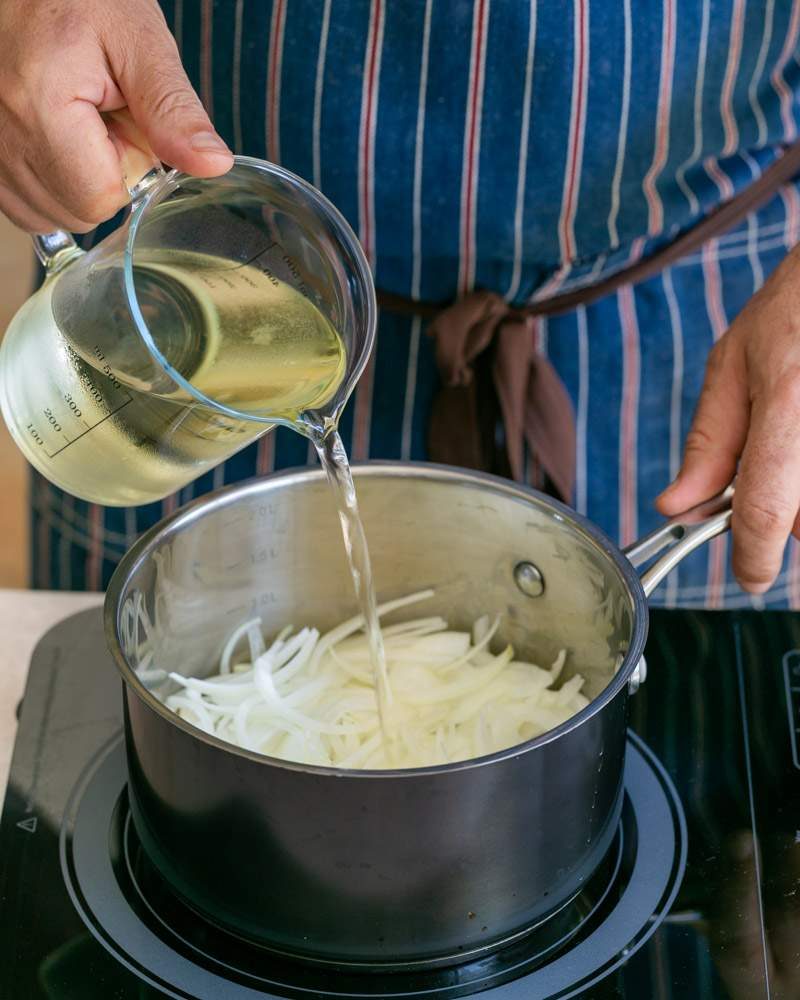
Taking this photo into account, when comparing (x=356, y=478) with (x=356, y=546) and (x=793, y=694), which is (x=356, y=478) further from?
(x=793, y=694)

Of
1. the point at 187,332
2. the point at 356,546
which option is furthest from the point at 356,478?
the point at 187,332

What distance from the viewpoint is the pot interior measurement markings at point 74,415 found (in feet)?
2.48

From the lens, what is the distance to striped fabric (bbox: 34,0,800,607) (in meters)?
1.03

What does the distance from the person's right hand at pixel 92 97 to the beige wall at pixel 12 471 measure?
1.65 metres

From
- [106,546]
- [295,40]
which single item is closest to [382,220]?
[295,40]

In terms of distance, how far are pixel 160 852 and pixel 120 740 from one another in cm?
15

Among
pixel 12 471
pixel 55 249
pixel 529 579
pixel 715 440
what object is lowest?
pixel 12 471

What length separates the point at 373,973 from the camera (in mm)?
736

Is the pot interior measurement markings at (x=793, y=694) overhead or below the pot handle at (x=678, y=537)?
below

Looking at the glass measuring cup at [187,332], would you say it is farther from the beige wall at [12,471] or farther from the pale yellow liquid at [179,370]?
the beige wall at [12,471]

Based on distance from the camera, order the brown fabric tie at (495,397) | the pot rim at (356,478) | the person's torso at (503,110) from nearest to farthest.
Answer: the pot rim at (356,478) < the person's torso at (503,110) < the brown fabric tie at (495,397)

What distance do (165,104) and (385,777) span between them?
0.38m

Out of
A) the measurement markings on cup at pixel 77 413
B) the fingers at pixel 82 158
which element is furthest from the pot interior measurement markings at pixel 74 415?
the fingers at pixel 82 158

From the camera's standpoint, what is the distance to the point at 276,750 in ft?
2.92
